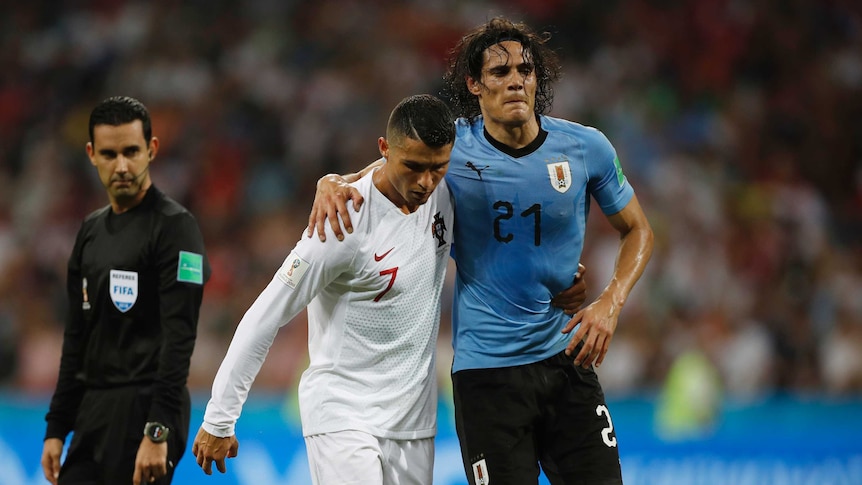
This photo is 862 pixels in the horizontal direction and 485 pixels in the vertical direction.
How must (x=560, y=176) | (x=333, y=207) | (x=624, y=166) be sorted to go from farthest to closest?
(x=624, y=166) < (x=560, y=176) < (x=333, y=207)

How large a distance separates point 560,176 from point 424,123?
725mm

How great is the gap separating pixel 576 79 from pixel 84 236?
833 centimetres

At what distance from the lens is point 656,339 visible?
9711 millimetres

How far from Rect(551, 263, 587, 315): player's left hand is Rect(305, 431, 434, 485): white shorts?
0.78m

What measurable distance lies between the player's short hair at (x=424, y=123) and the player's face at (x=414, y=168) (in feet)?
0.08

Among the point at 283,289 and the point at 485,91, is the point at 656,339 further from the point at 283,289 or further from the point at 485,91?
the point at 283,289

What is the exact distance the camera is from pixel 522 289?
173 inches

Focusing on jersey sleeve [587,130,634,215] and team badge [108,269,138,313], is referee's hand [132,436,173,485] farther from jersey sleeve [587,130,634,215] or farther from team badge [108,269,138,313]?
jersey sleeve [587,130,634,215]

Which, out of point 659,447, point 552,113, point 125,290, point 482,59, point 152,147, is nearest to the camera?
point 482,59

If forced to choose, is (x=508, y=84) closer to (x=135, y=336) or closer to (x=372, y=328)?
(x=372, y=328)

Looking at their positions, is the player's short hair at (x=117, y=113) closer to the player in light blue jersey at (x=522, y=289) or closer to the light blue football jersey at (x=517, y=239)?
the player in light blue jersey at (x=522, y=289)

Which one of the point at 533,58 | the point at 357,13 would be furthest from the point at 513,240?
the point at 357,13

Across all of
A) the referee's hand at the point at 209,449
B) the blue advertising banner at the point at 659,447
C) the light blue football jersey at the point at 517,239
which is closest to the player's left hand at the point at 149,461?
the referee's hand at the point at 209,449

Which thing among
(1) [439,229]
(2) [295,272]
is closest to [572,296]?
(1) [439,229]
